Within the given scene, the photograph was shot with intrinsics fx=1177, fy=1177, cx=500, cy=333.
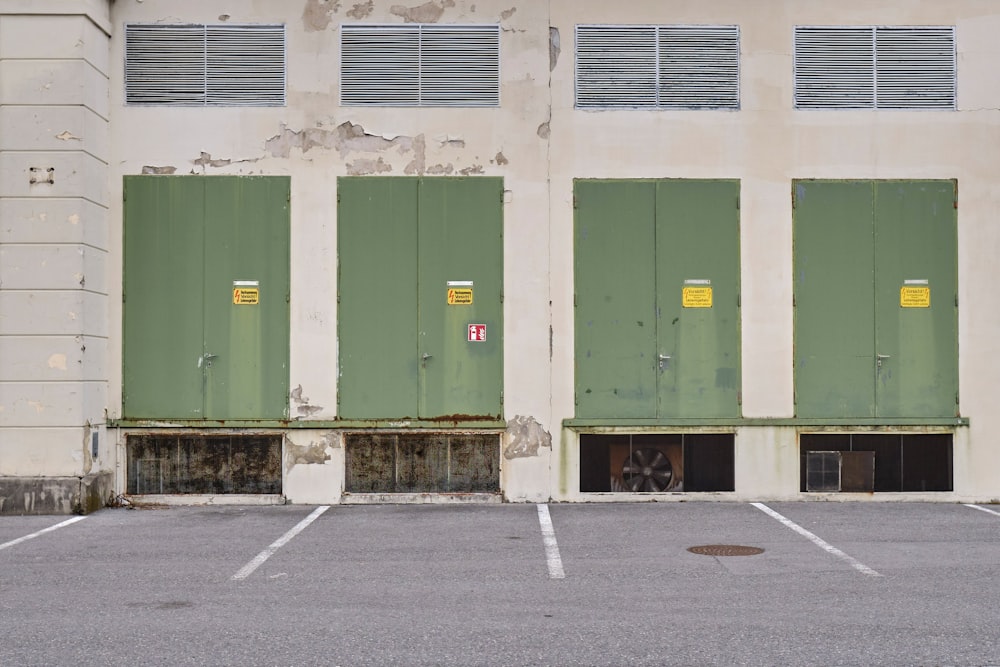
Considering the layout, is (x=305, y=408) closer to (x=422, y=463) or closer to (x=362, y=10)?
(x=422, y=463)

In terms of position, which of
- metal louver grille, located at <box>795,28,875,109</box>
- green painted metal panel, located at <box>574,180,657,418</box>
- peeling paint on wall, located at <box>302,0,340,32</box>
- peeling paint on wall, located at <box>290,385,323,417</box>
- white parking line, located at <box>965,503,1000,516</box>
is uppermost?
peeling paint on wall, located at <box>302,0,340,32</box>

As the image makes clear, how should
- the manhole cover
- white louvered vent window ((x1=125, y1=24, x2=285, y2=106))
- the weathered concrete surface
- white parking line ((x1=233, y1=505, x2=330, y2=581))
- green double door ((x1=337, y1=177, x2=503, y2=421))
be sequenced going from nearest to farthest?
white parking line ((x1=233, y1=505, x2=330, y2=581)) < the manhole cover < the weathered concrete surface < green double door ((x1=337, y1=177, x2=503, y2=421)) < white louvered vent window ((x1=125, y1=24, x2=285, y2=106))

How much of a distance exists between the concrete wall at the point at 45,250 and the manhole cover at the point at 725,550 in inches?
266

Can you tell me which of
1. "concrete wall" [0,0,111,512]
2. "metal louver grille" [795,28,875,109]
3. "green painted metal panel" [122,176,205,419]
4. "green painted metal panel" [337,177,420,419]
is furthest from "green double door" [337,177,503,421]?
"metal louver grille" [795,28,875,109]

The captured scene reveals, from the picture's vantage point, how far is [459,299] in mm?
13438

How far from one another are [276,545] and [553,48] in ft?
21.9

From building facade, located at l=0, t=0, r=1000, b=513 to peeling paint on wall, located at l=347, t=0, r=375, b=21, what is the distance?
127 millimetres

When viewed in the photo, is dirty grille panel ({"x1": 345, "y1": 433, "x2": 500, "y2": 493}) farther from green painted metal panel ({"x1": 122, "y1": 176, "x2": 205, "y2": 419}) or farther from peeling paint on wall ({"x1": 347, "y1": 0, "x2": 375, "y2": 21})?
peeling paint on wall ({"x1": 347, "y1": 0, "x2": 375, "y2": 21})

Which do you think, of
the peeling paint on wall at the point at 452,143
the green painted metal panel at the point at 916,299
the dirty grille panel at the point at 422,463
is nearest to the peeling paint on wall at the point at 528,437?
the dirty grille panel at the point at 422,463

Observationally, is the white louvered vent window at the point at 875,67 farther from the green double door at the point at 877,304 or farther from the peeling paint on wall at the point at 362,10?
the peeling paint on wall at the point at 362,10

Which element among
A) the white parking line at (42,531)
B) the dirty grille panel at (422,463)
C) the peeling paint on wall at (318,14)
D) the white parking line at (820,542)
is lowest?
the white parking line at (42,531)

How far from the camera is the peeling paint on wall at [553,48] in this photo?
13.7 metres

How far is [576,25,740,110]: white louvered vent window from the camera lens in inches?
539

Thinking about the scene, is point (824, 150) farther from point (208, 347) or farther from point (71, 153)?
point (71, 153)
